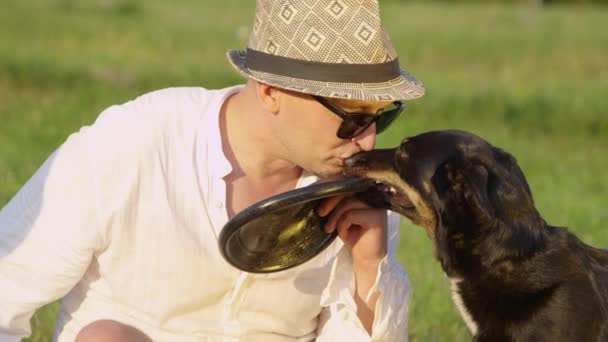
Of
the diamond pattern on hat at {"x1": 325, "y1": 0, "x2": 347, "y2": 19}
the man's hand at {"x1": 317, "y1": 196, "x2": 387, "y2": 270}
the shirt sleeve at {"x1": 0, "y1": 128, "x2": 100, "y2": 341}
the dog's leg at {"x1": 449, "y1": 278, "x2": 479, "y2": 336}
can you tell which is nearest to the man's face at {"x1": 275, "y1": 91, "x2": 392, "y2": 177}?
the man's hand at {"x1": 317, "y1": 196, "x2": 387, "y2": 270}

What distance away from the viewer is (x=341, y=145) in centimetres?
432


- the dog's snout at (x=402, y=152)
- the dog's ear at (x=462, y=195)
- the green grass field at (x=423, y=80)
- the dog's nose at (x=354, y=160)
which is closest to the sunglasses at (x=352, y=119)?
the dog's nose at (x=354, y=160)

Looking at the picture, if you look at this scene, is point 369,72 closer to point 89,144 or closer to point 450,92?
point 89,144

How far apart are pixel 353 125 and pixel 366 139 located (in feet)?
0.37

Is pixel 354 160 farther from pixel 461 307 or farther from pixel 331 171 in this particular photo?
pixel 461 307

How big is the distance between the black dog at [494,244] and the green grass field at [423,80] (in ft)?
5.31

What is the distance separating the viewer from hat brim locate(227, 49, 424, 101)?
4.14 m

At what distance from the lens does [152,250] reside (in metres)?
4.38

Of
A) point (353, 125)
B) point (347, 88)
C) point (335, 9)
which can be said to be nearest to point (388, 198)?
point (353, 125)

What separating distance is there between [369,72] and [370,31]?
16 cm

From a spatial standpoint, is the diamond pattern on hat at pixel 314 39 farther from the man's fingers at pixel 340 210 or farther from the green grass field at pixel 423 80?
the green grass field at pixel 423 80

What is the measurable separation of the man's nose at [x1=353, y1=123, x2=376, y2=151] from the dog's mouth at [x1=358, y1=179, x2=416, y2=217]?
0.16 meters

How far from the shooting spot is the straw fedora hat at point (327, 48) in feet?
13.9

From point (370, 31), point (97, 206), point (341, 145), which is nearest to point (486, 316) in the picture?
point (341, 145)
